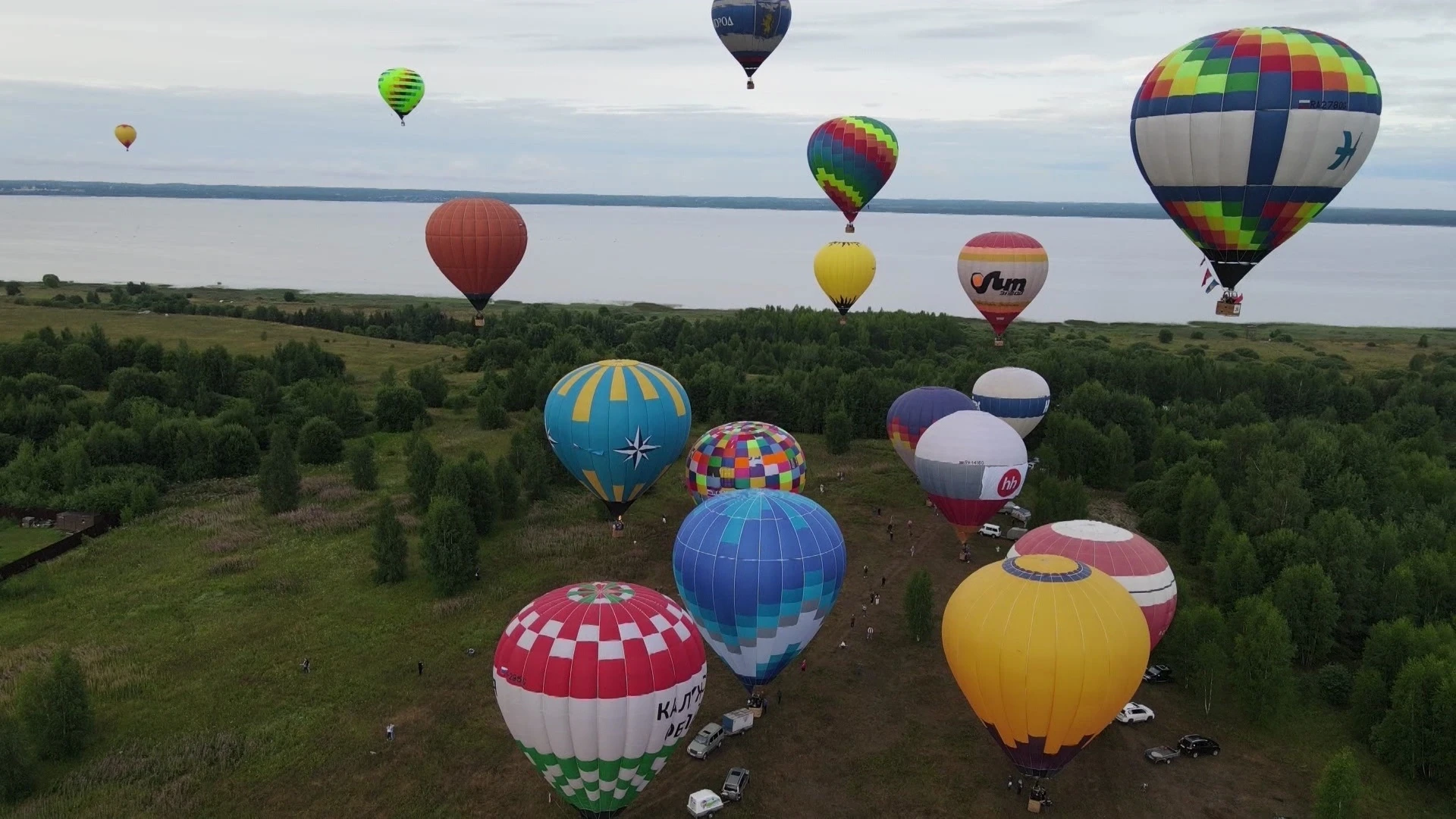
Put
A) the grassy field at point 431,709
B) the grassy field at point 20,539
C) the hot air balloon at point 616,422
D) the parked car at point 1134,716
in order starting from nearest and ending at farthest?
the grassy field at point 431,709 < the parked car at point 1134,716 < the hot air balloon at point 616,422 < the grassy field at point 20,539

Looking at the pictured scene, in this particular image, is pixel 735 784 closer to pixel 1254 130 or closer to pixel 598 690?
pixel 598 690

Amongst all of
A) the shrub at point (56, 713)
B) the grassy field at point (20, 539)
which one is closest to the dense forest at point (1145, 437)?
the grassy field at point (20, 539)

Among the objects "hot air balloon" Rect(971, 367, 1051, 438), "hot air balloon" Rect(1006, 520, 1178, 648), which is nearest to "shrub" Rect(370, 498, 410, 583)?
"hot air balloon" Rect(1006, 520, 1178, 648)

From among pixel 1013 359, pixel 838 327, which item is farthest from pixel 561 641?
pixel 838 327

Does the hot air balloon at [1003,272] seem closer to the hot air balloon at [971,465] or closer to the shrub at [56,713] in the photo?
the hot air balloon at [971,465]

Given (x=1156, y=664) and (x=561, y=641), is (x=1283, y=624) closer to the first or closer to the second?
(x=1156, y=664)

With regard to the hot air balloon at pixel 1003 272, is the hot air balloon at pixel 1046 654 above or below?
below

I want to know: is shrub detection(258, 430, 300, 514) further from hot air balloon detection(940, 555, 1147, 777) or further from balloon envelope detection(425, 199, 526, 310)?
hot air balloon detection(940, 555, 1147, 777)
